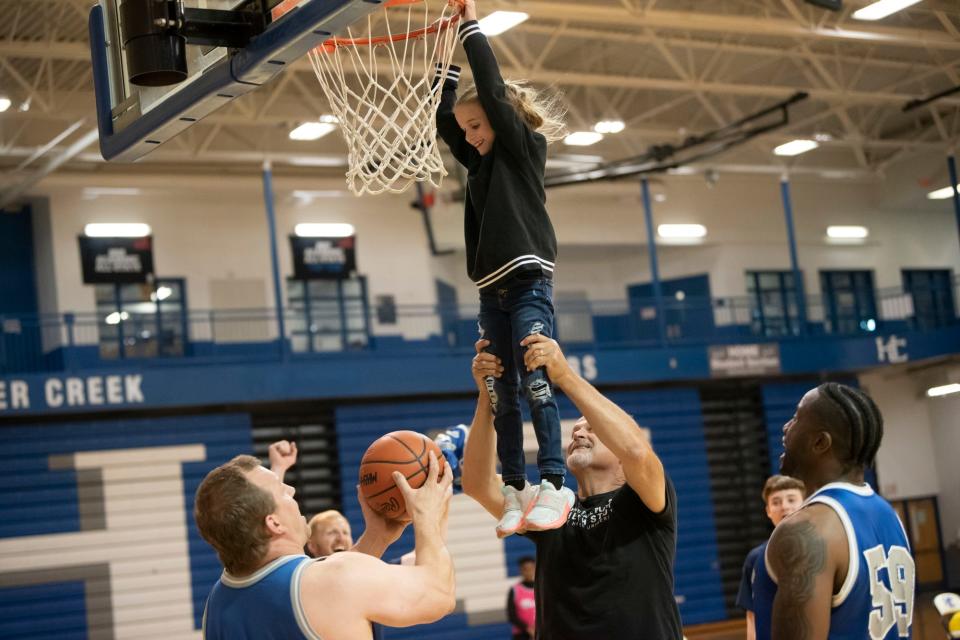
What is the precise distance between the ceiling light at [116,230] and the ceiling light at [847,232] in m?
14.9

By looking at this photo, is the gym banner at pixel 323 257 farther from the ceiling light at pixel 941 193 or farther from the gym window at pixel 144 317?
the ceiling light at pixel 941 193

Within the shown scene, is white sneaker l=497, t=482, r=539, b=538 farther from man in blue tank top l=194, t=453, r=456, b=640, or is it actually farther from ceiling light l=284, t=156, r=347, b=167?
ceiling light l=284, t=156, r=347, b=167

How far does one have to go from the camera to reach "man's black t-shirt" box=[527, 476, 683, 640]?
4168 millimetres

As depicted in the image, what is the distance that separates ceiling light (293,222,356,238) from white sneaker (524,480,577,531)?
1842cm

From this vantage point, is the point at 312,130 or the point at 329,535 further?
the point at 312,130

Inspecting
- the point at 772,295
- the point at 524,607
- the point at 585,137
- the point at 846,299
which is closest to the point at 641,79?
the point at 585,137

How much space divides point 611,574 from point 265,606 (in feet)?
4.27

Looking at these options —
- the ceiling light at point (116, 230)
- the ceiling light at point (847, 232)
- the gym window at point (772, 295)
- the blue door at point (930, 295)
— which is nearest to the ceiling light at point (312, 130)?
the ceiling light at point (116, 230)

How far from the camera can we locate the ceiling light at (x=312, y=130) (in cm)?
1941

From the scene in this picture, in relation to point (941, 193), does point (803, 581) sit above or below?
below

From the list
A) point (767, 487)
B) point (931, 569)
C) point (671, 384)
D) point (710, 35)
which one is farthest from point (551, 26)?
point (931, 569)

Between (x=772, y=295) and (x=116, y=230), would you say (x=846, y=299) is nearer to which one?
(x=772, y=295)

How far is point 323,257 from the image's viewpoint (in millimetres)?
22141

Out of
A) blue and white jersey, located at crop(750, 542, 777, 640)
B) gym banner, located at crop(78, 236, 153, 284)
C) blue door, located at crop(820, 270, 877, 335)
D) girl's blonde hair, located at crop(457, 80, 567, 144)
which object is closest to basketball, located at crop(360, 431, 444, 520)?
blue and white jersey, located at crop(750, 542, 777, 640)
